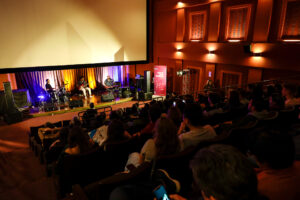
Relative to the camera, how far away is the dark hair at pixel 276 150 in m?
1.22

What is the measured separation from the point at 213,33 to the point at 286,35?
2968mm

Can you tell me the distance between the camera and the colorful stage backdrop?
966 cm

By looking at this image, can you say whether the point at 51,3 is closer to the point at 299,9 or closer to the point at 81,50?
the point at 81,50

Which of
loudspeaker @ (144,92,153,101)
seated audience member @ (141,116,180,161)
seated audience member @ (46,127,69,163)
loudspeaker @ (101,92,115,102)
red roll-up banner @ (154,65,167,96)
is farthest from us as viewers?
loudspeaker @ (144,92,153,101)

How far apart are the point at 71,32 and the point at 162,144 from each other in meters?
5.99

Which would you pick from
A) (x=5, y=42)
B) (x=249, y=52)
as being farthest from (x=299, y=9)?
(x=5, y=42)

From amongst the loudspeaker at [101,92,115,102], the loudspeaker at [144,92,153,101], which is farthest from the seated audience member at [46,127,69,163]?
the loudspeaker at [144,92,153,101]

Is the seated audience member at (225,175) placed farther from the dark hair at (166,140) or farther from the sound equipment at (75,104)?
the sound equipment at (75,104)

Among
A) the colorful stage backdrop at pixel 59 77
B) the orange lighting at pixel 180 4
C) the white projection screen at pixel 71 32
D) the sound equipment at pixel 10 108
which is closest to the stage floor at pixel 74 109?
the sound equipment at pixel 10 108

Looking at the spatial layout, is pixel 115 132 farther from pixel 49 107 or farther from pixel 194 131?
pixel 49 107

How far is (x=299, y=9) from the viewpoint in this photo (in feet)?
21.0

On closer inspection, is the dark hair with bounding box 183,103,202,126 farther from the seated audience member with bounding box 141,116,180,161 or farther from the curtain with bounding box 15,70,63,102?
the curtain with bounding box 15,70,63,102

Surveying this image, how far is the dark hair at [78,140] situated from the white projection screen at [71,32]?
15.7 ft

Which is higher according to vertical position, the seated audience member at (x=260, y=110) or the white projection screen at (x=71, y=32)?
the white projection screen at (x=71, y=32)
